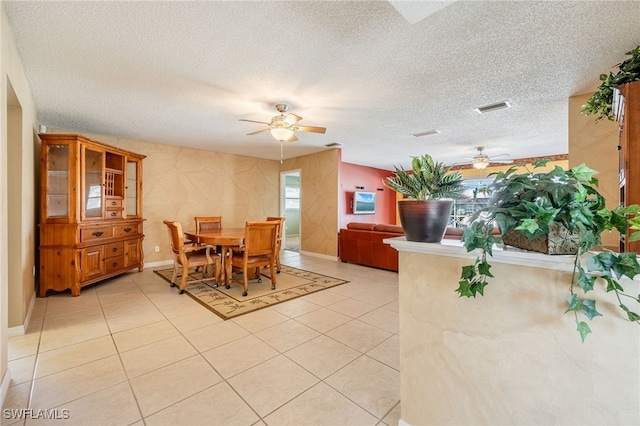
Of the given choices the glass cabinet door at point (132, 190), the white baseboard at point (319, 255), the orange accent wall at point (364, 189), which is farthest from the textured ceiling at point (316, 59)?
the orange accent wall at point (364, 189)

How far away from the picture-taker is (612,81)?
1.82 m

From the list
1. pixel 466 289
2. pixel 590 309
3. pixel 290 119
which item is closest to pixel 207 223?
pixel 290 119

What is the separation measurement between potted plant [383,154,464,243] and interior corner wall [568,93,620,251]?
2.62 metres

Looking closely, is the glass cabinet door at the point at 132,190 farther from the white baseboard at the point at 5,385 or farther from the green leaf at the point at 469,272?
the green leaf at the point at 469,272

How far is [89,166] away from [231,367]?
11.7 ft

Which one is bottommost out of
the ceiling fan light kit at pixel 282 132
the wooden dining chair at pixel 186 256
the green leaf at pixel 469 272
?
the wooden dining chair at pixel 186 256

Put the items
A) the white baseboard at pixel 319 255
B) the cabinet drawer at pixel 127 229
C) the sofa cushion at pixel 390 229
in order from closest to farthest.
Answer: the cabinet drawer at pixel 127 229 < the sofa cushion at pixel 390 229 < the white baseboard at pixel 319 255

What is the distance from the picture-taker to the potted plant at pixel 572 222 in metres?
0.82

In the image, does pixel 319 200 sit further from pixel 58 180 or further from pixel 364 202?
pixel 58 180

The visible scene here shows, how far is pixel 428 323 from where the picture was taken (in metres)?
1.28

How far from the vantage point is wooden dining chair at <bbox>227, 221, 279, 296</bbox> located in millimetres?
3418

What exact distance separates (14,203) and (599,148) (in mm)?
5613

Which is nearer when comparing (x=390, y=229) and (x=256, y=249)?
(x=256, y=249)

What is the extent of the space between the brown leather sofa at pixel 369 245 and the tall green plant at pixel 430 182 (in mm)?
3352
